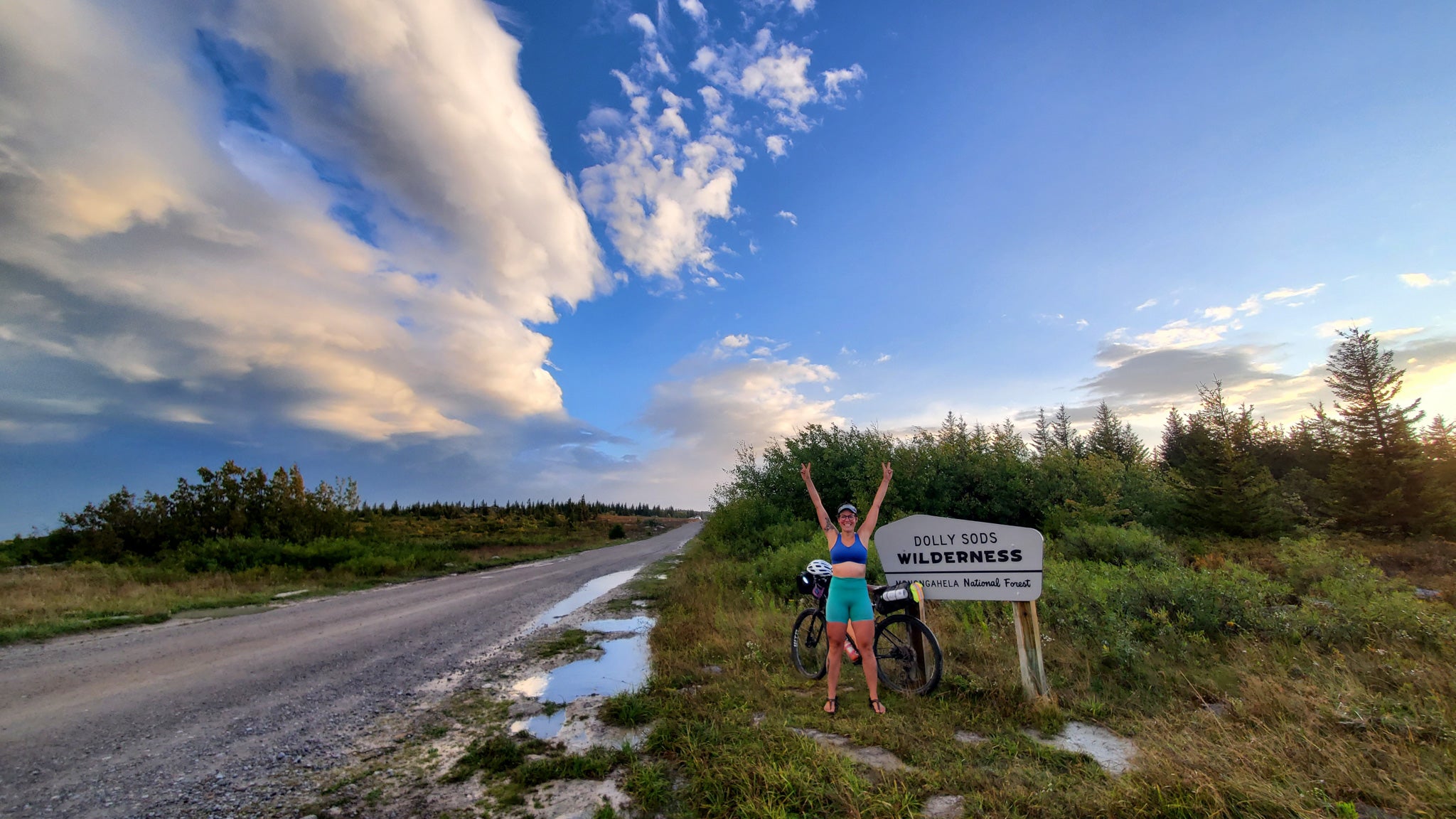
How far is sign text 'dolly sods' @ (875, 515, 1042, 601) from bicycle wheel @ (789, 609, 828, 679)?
1.20 metres

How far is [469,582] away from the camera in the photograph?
60.4 feet

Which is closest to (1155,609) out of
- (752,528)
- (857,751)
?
(857,751)

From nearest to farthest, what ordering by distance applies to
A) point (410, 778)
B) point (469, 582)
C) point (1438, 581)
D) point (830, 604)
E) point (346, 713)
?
point (410, 778) → point (830, 604) → point (346, 713) → point (1438, 581) → point (469, 582)

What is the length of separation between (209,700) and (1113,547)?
1632 cm

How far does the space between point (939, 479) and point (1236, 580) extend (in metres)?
9.86

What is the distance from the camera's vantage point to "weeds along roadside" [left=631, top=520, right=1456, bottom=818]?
3127 millimetres

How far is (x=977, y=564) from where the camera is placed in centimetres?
556

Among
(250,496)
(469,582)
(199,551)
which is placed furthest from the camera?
(250,496)

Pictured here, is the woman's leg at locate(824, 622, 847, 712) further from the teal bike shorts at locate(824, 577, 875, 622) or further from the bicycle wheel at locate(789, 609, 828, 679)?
the bicycle wheel at locate(789, 609, 828, 679)

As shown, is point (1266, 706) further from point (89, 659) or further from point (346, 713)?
point (89, 659)

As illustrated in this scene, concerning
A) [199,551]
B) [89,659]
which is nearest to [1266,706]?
[89,659]

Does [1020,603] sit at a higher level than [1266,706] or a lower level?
higher

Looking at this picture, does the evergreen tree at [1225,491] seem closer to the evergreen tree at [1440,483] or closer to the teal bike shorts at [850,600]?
the evergreen tree at [1440,483]

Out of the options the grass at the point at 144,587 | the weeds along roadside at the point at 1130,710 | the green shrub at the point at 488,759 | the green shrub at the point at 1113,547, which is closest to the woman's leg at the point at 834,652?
the weeds along roadside at the point at 1130,710
